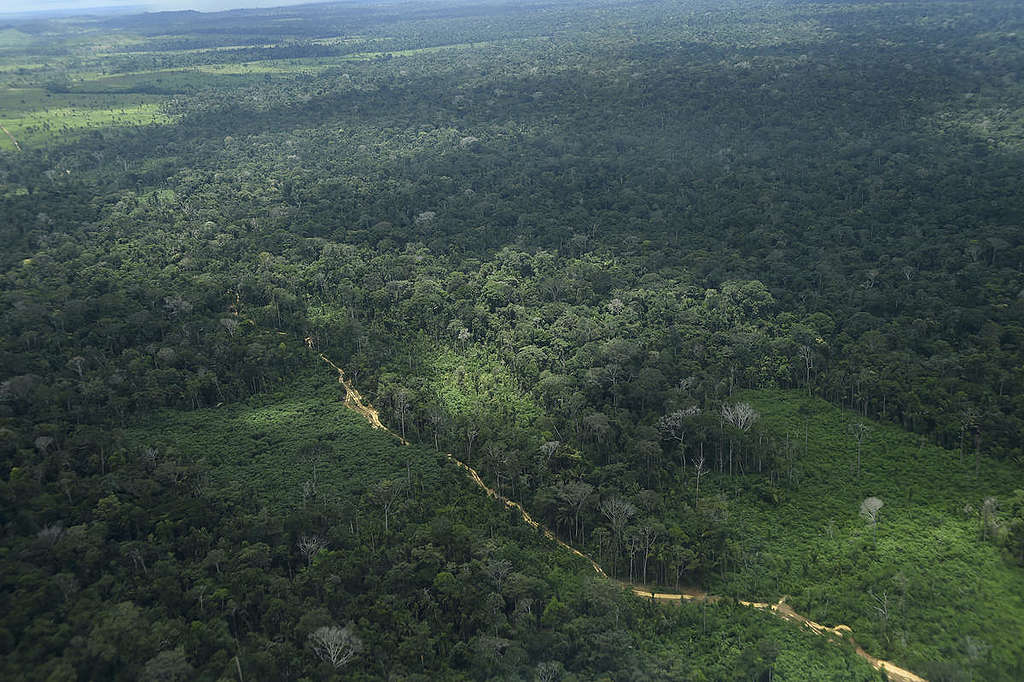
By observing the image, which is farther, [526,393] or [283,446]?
[526,393]

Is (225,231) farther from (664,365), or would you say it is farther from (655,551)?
(655,551)

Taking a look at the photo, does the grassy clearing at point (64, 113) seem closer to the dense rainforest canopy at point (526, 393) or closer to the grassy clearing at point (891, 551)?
the dense rainforest canopy at point (526, 393)

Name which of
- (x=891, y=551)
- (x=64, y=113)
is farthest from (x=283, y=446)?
(x=64, y=113)

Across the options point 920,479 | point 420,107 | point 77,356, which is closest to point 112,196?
point 77,356

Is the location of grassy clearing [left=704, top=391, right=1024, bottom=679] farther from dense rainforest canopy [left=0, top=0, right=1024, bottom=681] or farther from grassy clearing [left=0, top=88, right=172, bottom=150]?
grassy clearing [left=0, top=88, right=172, bottom=150]

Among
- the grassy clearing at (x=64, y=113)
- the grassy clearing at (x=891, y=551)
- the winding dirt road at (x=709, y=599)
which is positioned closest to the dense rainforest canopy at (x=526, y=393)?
the grassy clearing at (x=891, y=551)

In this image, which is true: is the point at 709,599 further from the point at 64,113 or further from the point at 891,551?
the point at 64,113
